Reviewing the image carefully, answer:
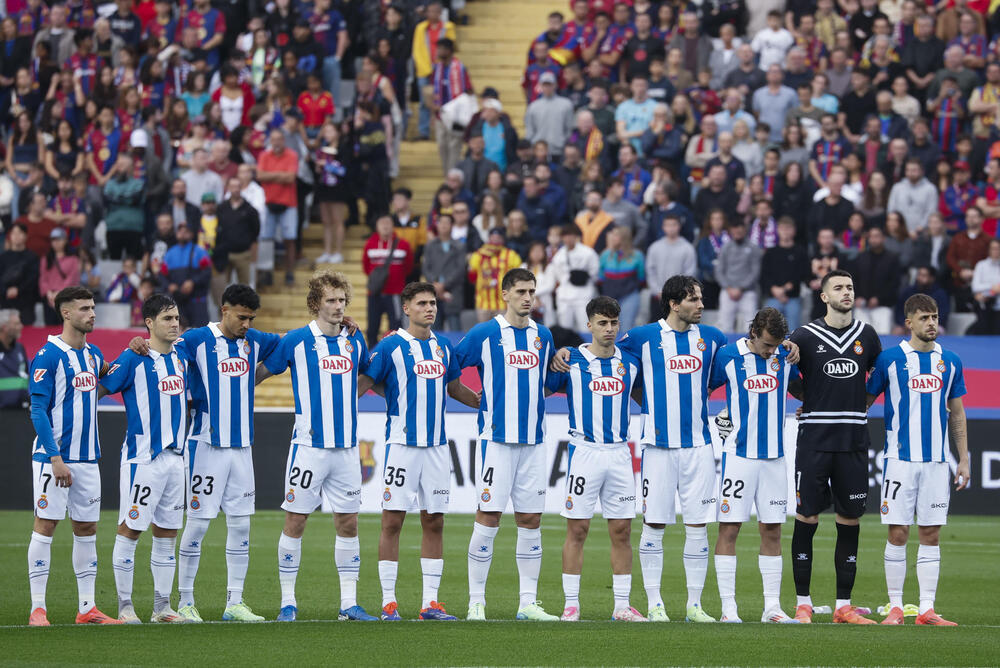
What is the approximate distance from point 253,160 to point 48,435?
1346 cm

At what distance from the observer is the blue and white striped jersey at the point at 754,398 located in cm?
1070

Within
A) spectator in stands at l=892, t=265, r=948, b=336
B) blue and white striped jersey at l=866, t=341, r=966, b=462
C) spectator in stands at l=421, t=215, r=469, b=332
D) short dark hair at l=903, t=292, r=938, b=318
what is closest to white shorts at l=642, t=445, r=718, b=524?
blue and white striped jersey at l=866, t=341, r=966, b=462

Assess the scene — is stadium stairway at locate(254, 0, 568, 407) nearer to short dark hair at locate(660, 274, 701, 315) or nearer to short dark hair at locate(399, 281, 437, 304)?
short dark hair at locate(399, 281, 437, 304)

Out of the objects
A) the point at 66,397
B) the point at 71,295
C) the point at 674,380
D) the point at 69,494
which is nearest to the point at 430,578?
the point at 674,380

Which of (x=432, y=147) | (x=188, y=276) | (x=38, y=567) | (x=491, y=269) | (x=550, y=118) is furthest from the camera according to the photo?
(x=432, y=147)

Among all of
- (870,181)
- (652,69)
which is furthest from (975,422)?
(652,69)

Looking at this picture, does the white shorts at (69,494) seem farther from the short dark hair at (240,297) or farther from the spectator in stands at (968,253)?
the spectator in stands at (968,253)

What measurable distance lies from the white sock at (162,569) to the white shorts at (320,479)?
87 centimetres

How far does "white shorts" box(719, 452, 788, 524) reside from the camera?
1064cm

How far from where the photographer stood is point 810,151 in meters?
21.8

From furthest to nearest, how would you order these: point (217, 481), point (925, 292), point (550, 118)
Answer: point (550, 118) < point (925, 292) < point (217, 481)

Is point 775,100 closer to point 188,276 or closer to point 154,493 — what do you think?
point 188,276

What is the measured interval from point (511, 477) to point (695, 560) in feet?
4.81

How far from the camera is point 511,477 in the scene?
10.7m
